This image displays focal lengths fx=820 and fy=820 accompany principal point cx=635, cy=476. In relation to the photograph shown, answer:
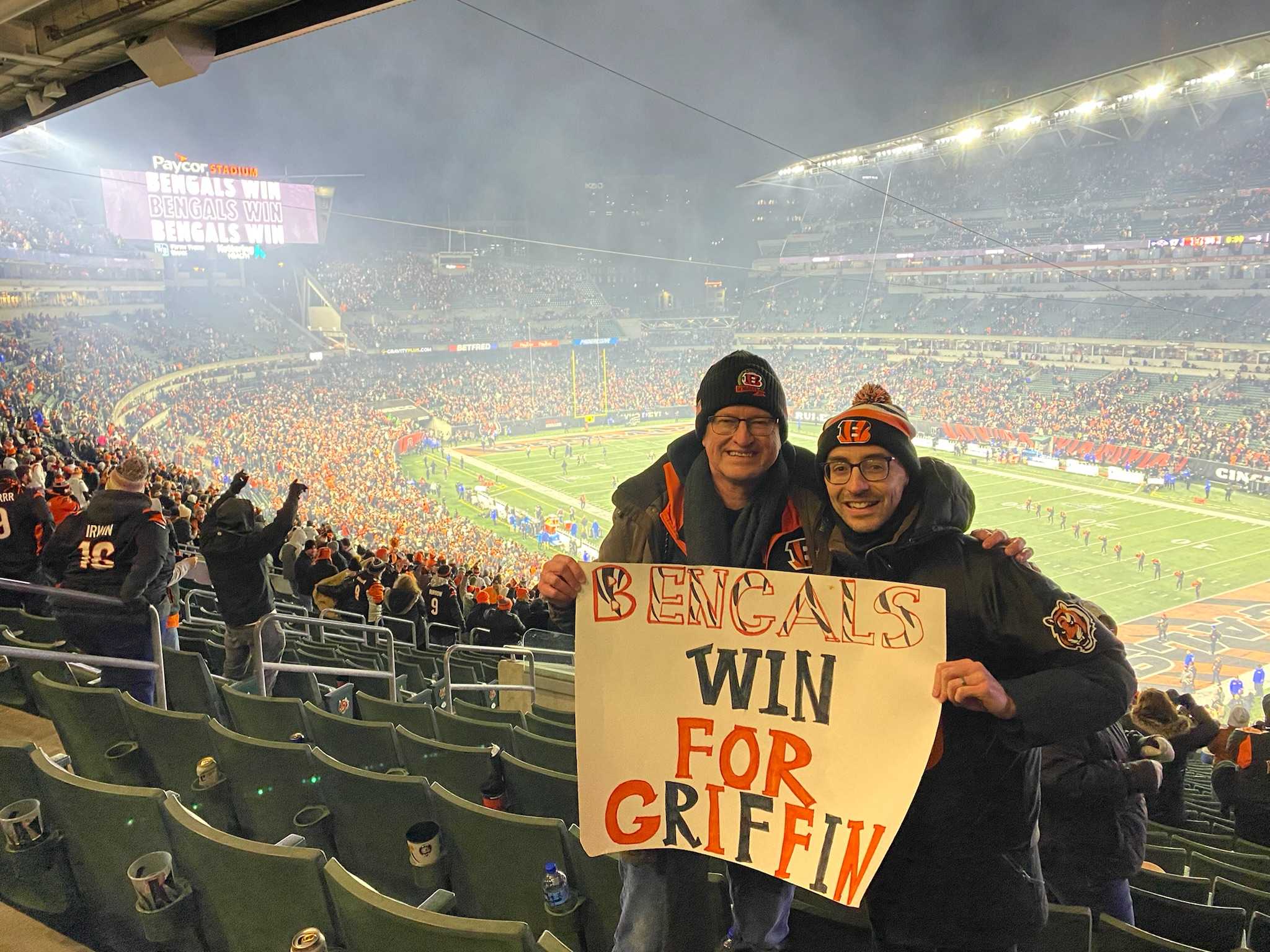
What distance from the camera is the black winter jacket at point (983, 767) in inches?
61.8

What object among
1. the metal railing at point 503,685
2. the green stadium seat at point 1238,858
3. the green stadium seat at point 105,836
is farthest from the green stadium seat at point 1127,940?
the metal railing at point 503,685

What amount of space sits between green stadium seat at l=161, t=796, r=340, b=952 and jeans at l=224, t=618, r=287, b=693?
3.15 meters

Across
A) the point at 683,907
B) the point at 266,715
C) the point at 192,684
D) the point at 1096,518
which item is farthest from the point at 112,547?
the point at 1096,518

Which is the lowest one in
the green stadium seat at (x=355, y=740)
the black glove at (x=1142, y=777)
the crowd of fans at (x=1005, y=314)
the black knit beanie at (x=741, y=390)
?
the green stadium seat at (x=355, y=740)

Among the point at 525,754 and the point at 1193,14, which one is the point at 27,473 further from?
the point at 1193,14

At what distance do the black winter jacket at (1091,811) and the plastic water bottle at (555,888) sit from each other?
4.94ft

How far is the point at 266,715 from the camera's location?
3473 millimetres

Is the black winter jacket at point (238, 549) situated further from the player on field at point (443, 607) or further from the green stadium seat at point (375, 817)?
the player on field at point (443, 607)

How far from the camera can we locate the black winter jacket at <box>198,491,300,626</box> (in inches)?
188

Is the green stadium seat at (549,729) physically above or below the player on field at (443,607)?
above

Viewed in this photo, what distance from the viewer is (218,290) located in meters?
47.6

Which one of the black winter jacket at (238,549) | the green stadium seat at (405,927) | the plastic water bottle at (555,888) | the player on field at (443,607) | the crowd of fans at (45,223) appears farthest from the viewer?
the crowd of fans at (45,223)

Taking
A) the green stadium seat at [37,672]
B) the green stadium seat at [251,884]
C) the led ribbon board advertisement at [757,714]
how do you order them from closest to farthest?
the led ribbon board advertisement at [757,714] → the green stadium seat at [251,884] → the green stadium seat at [37,672]

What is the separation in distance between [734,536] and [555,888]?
0.98 metres
